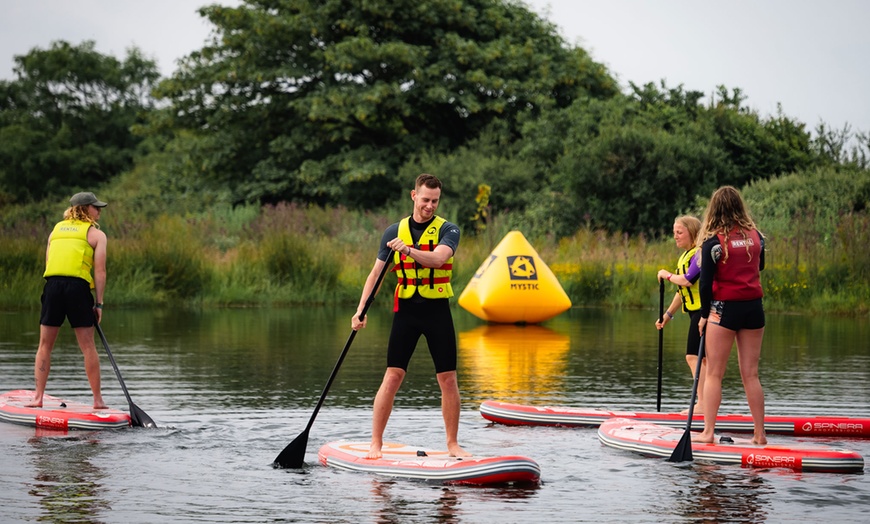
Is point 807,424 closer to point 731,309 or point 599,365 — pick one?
point 731,309

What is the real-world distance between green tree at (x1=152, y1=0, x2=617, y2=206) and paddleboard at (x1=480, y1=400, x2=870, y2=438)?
82.9 feet

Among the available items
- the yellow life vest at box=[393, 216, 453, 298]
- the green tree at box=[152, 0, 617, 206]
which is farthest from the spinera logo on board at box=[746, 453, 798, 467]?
the green tree at box=[152, 0, 617, 206]

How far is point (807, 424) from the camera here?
30.9ft

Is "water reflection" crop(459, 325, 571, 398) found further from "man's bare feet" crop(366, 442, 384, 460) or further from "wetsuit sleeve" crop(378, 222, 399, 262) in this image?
"wetsuit sleeve" crop(378, 222, 399, 262)

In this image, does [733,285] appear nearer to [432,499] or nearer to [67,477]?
[432,499]

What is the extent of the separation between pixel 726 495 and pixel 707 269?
1703 millimetres

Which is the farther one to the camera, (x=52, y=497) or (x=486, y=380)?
(x=486, y=380)

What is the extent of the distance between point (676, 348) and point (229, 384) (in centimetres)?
Answer: 630


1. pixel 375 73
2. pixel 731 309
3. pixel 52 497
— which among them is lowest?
pixel 52 497

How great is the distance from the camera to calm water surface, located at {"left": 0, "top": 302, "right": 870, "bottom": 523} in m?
6.76

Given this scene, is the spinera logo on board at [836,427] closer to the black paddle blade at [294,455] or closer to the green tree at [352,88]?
the black paddle blade at [294,455]

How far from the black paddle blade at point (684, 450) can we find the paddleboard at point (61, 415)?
13.8 ft

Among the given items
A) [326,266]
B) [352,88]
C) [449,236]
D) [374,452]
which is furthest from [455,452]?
[352,88]

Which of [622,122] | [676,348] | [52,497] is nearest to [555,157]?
[622,122]
